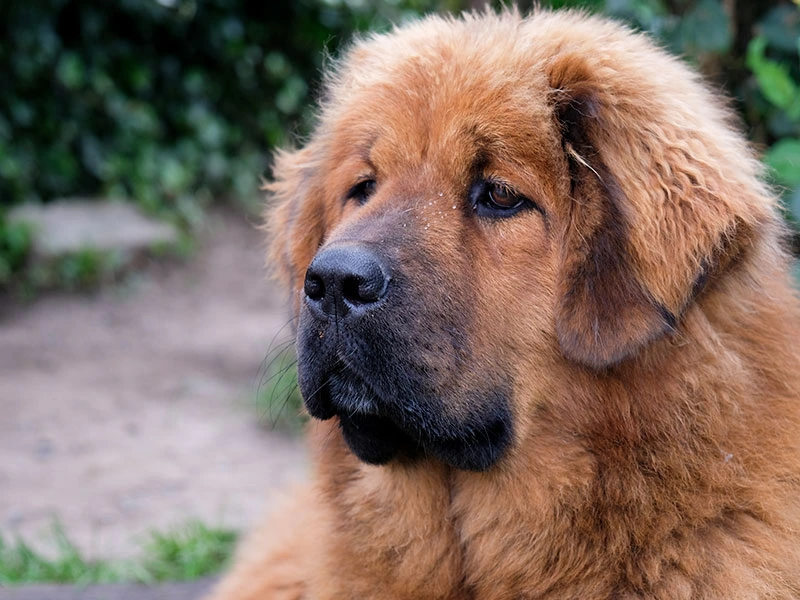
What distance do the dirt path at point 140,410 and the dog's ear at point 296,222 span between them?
4.29 ft

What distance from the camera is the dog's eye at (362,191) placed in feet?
10.5

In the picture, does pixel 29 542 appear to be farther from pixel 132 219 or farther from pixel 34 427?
pixel 132 219

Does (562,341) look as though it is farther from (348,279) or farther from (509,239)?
(348,279)

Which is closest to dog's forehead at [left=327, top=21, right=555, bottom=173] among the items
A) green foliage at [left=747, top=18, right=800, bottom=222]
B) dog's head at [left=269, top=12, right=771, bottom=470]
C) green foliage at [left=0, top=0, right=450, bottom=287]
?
dog's head at [left=269, top=12, right=771, bottom=470]

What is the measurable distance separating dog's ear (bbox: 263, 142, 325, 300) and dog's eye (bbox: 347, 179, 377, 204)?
0.21m

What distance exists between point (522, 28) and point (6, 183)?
26.5 feet

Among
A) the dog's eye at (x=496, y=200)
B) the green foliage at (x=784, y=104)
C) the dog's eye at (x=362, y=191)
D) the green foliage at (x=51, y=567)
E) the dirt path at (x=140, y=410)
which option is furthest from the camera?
the dirt path at (x=140, y=410)

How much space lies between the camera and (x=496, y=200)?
9.41ft

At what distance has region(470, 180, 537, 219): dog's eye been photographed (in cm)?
285

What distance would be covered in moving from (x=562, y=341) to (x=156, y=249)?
342 inches

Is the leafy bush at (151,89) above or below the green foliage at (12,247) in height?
above

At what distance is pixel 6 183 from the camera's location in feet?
32.3

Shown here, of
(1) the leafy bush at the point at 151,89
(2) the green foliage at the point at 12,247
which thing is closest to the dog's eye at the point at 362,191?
(1) the leafy bush at the point at 151,89

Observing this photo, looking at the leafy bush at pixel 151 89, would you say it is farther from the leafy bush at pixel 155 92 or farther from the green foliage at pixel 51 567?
the green foliage at pixel 51 567
